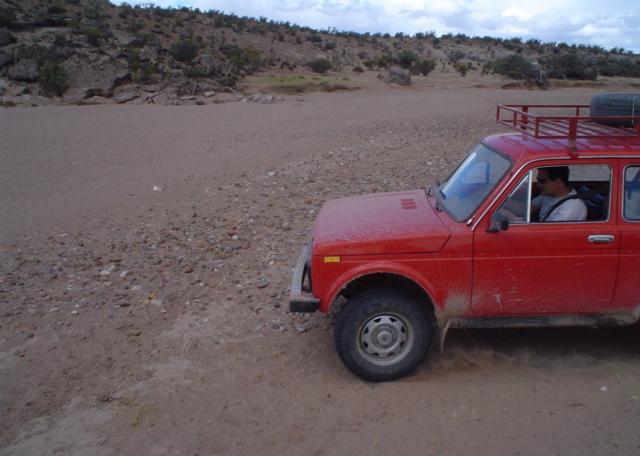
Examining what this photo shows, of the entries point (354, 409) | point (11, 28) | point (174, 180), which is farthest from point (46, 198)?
point (11, 28)

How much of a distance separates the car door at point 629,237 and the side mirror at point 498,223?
85cm

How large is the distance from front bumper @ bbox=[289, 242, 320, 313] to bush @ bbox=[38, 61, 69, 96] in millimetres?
25044

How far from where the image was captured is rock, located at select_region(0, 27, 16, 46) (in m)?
29.9

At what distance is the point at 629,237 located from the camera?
428 cm

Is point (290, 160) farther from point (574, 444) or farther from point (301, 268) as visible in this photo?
point (574, 444)

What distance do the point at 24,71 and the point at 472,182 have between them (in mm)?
28482

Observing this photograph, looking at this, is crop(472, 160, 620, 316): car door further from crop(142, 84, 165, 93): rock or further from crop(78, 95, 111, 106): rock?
crop(142, 84, 165, 93): rock

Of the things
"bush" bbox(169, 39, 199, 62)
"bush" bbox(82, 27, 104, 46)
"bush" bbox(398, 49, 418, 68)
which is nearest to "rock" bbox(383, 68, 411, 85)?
"bush" bbox(398, 49, 418, 68)

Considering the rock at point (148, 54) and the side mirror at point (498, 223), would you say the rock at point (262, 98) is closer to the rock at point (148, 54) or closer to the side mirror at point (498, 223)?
the rock at point (148, 54)

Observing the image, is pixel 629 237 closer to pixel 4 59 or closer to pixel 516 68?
pixel 4 59

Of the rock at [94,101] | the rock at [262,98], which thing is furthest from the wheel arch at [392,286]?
the rock at [94,101]

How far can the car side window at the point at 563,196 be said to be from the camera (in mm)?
4348

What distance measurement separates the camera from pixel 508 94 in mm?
29578

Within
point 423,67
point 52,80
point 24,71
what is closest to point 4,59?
point 24,71
